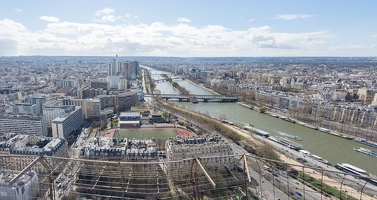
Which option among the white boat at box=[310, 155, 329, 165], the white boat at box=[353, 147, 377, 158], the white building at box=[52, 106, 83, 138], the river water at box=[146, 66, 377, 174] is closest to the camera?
the white boat at box=[310, 155, 329, 165]

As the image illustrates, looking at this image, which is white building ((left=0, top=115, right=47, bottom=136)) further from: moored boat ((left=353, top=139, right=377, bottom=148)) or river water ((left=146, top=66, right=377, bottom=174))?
moored boat ((left=353, top=139, right=377, bottom=148))

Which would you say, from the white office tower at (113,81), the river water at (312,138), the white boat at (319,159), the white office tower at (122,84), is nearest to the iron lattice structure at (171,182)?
the white boat at (319,159)

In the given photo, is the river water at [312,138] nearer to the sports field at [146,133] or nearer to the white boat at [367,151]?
the white boat at [367,151]

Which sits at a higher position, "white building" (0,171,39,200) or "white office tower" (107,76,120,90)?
"white office tower" (107,76,120,90)

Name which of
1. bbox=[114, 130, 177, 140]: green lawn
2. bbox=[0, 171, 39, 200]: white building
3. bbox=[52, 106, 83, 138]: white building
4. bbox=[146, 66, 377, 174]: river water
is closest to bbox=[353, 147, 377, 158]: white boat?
bbox=[146, 66, 377, 174]: river water

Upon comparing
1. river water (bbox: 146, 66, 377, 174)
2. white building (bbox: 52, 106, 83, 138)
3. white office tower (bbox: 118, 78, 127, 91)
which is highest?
white office tower (bbox: 118, 78, 127, 91)

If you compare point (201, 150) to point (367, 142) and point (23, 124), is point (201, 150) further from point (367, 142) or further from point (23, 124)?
point (23, 124)

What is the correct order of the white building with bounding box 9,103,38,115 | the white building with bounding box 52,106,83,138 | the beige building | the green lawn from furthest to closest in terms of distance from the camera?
the white building with bounding box 9,103,38,115 → the green lawn → the white building with bounding box 52,106,83,138 → the beige building

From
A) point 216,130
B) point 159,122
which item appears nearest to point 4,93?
point 159,122

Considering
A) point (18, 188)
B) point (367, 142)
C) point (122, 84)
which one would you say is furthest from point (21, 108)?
point (367, 142)
